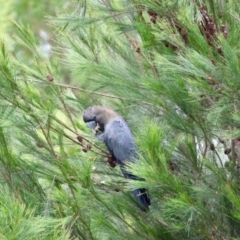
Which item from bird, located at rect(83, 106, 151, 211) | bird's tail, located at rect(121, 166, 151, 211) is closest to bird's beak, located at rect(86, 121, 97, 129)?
bird, located at rect(83, 106, 151, 211)

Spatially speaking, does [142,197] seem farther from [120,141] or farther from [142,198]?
[120,141]

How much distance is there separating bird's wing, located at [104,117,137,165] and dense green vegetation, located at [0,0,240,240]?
0.12ft

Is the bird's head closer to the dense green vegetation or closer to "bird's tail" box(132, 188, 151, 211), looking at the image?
the dense green vegetation

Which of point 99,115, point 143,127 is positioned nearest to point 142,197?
point 143,127

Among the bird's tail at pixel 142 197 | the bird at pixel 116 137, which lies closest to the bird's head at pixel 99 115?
the bird at pixel 116 137

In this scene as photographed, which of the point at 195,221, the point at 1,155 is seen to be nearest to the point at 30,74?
the point at 1,155

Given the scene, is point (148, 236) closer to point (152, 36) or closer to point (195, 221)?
point (195, 221)

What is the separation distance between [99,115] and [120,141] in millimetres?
130

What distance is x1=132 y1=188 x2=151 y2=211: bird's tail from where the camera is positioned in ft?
6.46

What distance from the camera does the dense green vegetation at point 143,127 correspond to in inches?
71.4

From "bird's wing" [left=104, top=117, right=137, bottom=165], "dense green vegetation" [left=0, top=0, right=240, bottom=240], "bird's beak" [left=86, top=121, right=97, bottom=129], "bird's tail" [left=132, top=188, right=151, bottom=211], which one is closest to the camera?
"dense green vegetation" [left=0, top=0, right=240, bottom=240]

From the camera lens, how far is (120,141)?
209 centimetres

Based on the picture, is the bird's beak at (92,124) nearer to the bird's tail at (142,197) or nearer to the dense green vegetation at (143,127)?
the dense green vegetation at (143,127)

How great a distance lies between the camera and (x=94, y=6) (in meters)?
2.24
